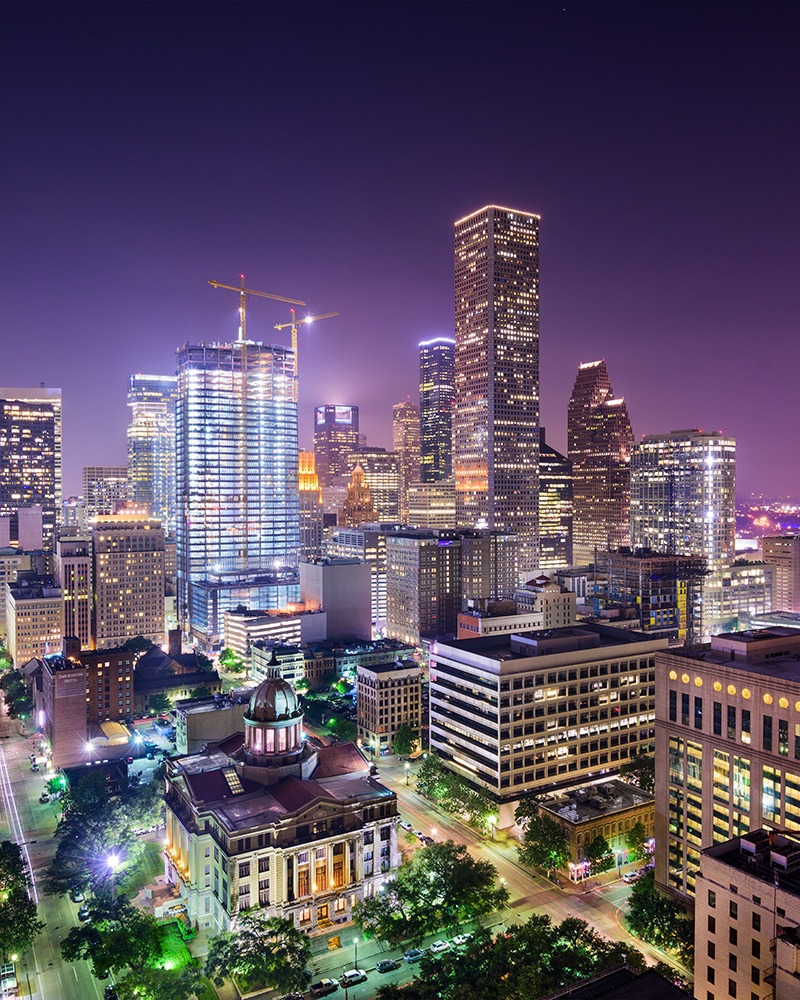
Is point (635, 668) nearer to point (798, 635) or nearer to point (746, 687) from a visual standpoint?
point (798, 635)

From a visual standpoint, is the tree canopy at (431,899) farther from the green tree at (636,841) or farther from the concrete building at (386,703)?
the concrete building at (386,703)

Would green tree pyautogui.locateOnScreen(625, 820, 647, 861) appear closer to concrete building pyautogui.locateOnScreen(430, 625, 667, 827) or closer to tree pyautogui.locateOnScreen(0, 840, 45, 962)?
concrete building pyautogui.locateOnScreen(430, 625, 667, 827)

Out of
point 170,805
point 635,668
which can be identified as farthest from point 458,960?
point 635,668

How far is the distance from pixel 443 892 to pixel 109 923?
3749 centimetres

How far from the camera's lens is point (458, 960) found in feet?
234

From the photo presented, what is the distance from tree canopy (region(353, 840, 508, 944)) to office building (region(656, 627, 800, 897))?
22027 mm

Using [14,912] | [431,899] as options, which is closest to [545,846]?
[431,899]

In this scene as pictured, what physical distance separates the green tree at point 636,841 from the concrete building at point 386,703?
2227 inches

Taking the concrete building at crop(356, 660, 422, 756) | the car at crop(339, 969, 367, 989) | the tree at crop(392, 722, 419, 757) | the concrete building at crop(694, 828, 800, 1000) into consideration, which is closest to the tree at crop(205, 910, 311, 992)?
the car at crop(339, 969, 367, 989)

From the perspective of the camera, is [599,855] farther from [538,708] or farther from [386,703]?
[386,703]

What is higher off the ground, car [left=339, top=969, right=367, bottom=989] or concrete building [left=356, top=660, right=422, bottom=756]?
concrete building [left=356, top=660, right=422, bottom=756]

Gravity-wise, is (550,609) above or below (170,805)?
above

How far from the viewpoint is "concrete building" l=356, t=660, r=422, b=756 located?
154125 millimetres

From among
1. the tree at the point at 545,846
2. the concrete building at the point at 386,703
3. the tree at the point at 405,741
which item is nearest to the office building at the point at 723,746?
the tree at the point at 545,846
